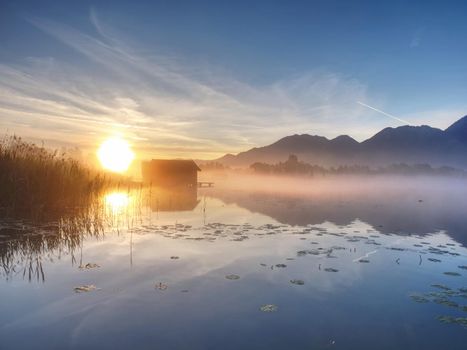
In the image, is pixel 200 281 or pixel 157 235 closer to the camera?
pixel 200 281

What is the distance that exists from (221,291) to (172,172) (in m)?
50.9

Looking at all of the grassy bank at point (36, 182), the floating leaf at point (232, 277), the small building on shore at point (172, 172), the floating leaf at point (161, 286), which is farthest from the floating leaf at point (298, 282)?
the small building on shore at point (172, 172)

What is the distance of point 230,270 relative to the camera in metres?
9.61

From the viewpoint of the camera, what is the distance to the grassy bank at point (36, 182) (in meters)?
14.4

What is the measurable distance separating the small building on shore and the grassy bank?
36586mm

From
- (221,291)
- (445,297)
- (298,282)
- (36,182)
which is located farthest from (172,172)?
(445,297)

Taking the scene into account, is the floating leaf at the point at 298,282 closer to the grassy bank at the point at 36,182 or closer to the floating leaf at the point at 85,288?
the floating leaf at the point at 85,288

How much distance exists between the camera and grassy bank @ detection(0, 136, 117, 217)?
14414 millimetres

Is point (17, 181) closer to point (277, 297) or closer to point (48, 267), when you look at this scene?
point (48, 267)

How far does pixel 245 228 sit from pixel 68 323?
37.2 feet

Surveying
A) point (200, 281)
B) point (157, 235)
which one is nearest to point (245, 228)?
point (157, 235)

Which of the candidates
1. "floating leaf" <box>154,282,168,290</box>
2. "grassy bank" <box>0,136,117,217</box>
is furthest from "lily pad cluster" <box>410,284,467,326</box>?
"grassy bank" <box>0,136,117,217</box>

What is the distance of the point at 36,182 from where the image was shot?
52.1ft

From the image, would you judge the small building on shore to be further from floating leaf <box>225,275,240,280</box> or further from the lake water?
floating leaf <box>225,275,240,280</box>
